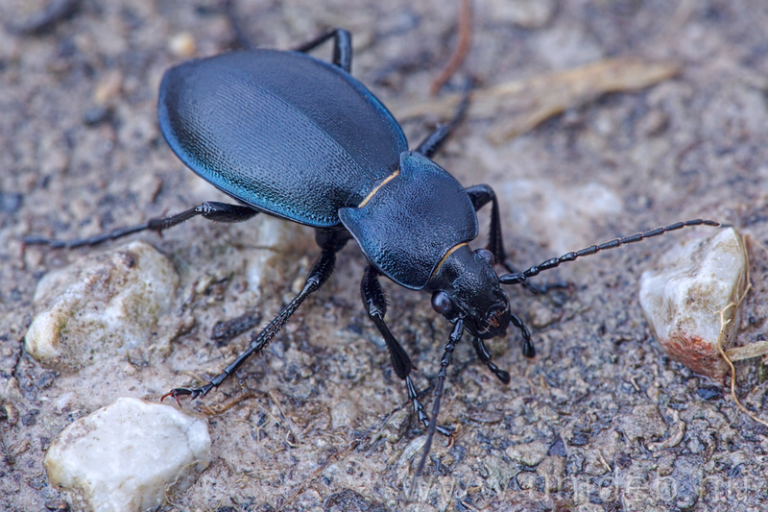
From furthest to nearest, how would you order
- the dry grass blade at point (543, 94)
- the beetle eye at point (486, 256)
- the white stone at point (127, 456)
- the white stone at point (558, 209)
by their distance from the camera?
the dry grass blade at point (543, 94) < the white stone at point (558, 209) < the beetle eye at point (486, 256) < the white stone at point (127, 456)

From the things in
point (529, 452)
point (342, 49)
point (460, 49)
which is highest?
point (342, 49)

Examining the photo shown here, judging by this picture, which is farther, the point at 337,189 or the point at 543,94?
the point at 543,94

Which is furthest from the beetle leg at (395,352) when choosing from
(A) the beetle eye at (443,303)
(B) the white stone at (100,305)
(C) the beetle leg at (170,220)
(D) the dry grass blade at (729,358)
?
(D) the dry grass blade at (729,358)

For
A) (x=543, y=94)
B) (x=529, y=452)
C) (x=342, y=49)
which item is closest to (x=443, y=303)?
(x=529, y=452)

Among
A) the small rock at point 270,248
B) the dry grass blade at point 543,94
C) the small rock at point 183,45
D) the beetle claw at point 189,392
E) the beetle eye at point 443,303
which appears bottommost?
the beetle claw at point 189,392

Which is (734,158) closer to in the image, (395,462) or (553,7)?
(553,7)

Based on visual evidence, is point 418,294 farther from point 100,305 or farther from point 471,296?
point 100,305

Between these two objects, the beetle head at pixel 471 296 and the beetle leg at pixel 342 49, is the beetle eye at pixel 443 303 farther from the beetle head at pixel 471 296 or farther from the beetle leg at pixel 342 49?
the beetle leg at pixel 342 49

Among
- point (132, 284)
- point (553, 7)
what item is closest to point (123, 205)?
point (132, 284)

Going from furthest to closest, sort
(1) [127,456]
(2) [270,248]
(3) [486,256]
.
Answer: (2) [270,248] < (3) [486,256] < (1) [127,456]
